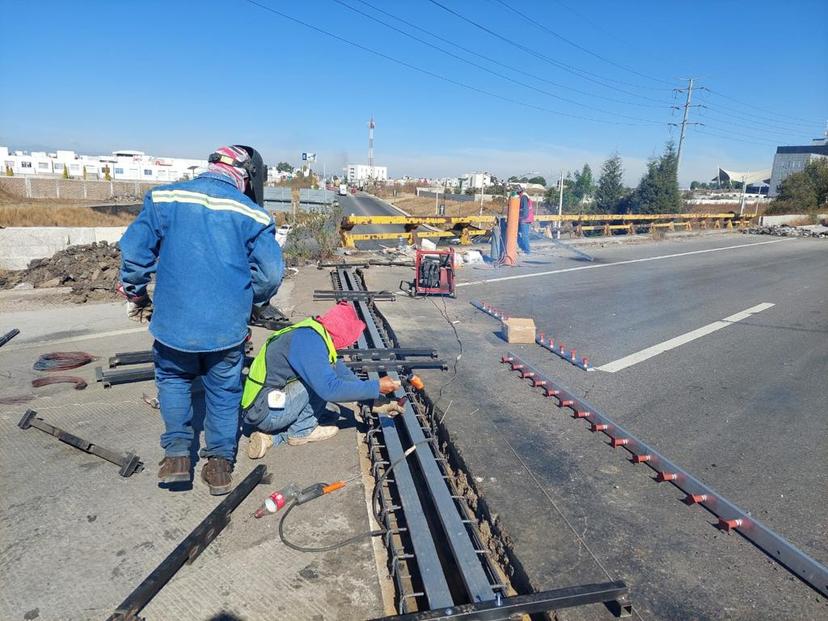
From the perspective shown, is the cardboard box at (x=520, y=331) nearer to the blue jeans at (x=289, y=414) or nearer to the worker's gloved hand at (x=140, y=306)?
the blue jeans at (x=289, y=414)

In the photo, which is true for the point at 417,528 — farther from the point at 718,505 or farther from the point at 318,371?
the point at 718,505

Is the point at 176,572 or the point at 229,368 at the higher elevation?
the point at 229,368

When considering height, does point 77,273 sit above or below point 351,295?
below

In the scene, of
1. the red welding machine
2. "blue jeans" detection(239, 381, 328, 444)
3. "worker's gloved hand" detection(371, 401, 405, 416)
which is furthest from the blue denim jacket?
the red welding machine

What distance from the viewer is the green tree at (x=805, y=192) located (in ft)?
113

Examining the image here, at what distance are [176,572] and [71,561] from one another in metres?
0.51

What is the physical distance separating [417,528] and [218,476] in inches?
45.4

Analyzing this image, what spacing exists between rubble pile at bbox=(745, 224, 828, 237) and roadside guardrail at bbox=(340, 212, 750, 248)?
1131mm

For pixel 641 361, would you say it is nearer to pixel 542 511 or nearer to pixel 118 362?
pixel 542 511

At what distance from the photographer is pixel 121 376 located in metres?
4.54

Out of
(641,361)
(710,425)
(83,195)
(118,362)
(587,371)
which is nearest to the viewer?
(710,425)

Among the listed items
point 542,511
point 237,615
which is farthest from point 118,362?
point 542,511

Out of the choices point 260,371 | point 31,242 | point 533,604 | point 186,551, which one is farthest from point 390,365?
point 31,242

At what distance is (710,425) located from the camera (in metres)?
4.23
